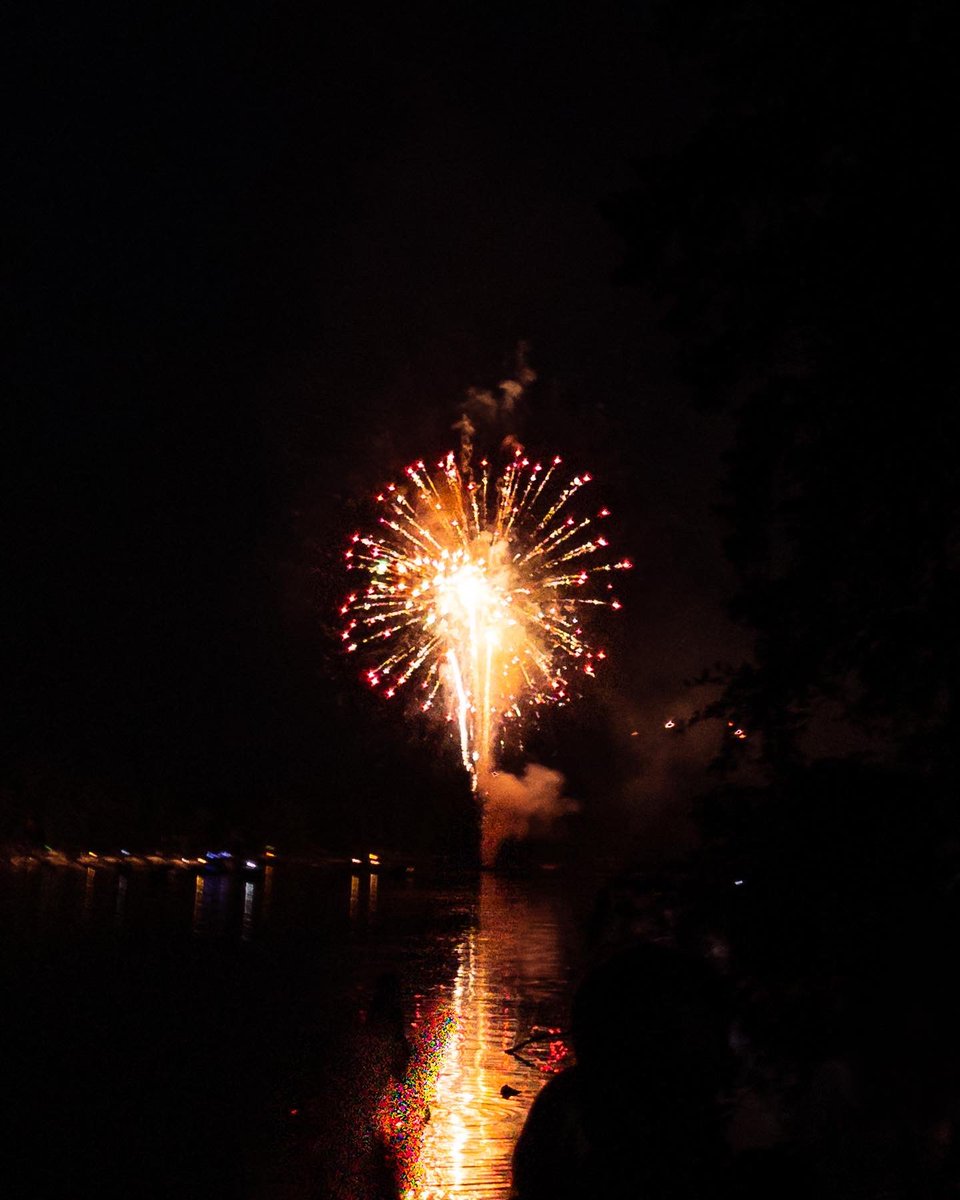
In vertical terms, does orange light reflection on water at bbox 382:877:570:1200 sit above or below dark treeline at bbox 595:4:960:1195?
below

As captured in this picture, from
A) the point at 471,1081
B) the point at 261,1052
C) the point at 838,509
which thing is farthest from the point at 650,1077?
the point at 261,1052

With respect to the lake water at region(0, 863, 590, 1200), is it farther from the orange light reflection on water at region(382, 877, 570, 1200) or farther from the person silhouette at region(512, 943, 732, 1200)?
the person silhouette at region(512, 943, 732, 1200)

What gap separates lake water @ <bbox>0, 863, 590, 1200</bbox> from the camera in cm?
1012

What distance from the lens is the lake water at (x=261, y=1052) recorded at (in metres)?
10.1

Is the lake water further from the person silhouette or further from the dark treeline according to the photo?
the dark treeline

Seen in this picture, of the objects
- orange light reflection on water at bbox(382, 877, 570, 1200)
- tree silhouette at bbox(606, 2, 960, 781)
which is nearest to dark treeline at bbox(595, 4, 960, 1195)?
tree silhouette at bbox(606, 2, 960, 781)

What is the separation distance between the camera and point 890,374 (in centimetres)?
575

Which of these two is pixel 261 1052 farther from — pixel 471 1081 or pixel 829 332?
pixel 829 332

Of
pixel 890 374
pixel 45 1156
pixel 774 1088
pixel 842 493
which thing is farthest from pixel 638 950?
pixel 45 1156

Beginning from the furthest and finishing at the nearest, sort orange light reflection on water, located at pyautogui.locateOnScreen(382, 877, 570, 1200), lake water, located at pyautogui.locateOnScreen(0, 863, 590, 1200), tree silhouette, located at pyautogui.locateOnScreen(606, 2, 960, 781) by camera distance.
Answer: lake water, located at pyautogui.locateOnScreen(0, 863, 590, 1200) → orange light reflection on water, located at pyautogui.locateOnScreen(382, 877, 570, 1200) → tree silhouette, located at pyautogui.locateOnScreen(606, 2, 960, 781)

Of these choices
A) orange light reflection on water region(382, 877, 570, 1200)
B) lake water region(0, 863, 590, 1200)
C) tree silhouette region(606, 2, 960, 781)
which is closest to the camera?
tree silhouette region(606, 2, 960, 781)

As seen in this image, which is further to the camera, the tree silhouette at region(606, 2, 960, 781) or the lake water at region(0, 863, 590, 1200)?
the lake water at region(0, 863, 590, 1200)

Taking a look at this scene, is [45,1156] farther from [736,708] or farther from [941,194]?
[941,194]

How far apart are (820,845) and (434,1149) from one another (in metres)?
5.98
